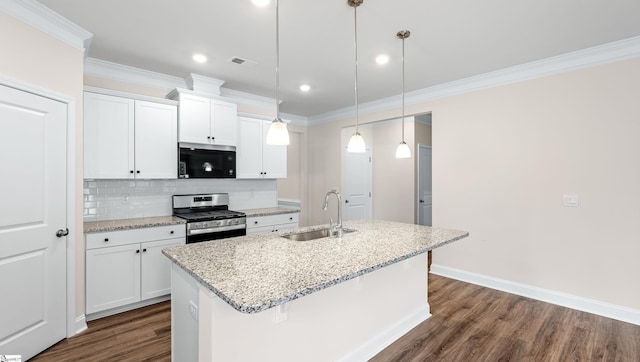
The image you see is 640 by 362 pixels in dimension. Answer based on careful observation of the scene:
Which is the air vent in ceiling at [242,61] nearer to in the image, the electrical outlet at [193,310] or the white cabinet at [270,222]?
the white cabinet at [270,222]

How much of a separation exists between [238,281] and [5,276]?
1.98 m

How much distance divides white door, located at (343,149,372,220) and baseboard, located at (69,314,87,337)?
4.22m

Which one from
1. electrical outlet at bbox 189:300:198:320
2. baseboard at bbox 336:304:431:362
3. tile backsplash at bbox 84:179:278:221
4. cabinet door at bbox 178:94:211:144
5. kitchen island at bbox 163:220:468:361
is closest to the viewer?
kitchen island at bbox 163:220:468:361

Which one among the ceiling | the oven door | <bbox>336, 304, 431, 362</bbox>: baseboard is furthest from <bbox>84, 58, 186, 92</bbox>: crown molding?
<bbox>336, 304, 431, 362</bbox>: baseboard

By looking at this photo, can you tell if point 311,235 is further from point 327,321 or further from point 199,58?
point 199,58

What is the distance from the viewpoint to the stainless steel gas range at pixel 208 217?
3371mm

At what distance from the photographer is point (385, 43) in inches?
111

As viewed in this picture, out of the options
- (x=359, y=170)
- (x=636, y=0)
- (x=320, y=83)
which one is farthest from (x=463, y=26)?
(x=359, y=170)

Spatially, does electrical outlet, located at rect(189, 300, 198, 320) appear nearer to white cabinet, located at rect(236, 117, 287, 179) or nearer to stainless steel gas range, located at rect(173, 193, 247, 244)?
stainless steel gas range, located at rect(173, 193, 247, 244)

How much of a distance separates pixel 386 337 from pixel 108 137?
10.9 ft

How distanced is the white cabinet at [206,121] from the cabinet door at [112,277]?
1.40 metres

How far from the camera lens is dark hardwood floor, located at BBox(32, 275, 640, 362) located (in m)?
2.28

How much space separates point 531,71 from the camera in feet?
10.9

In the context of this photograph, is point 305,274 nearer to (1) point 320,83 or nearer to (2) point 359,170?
(1) point 320,83
